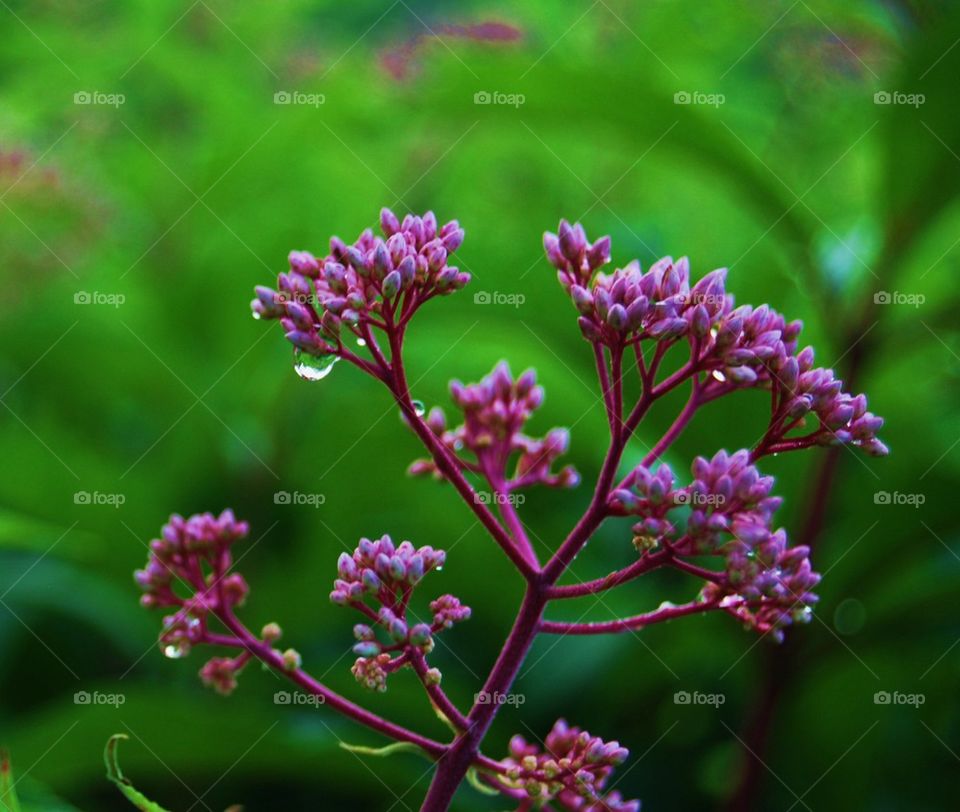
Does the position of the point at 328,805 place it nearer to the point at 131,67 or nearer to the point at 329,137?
the point at 329,137

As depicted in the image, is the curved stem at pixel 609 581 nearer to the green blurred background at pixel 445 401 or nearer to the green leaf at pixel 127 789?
the green leaf at pixel 127 789

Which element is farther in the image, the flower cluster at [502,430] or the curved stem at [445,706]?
the flower cluster at [502,430]

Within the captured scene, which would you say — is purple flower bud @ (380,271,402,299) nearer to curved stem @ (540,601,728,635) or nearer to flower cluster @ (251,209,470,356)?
flower cluster @ (251,209,470,356)

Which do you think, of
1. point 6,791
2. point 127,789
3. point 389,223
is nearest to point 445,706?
point 127,789

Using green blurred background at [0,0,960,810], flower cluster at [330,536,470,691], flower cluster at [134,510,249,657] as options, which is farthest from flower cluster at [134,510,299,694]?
green blurred background at [0,0,960,810]

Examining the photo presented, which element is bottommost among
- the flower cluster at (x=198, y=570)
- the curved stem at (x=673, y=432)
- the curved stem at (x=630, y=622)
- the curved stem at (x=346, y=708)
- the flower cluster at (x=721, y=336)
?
the curved stem at (x=346, y=708)

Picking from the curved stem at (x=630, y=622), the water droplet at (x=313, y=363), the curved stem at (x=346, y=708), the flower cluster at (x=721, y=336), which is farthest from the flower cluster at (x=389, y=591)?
the flower cluster at (x=721, y=336)
